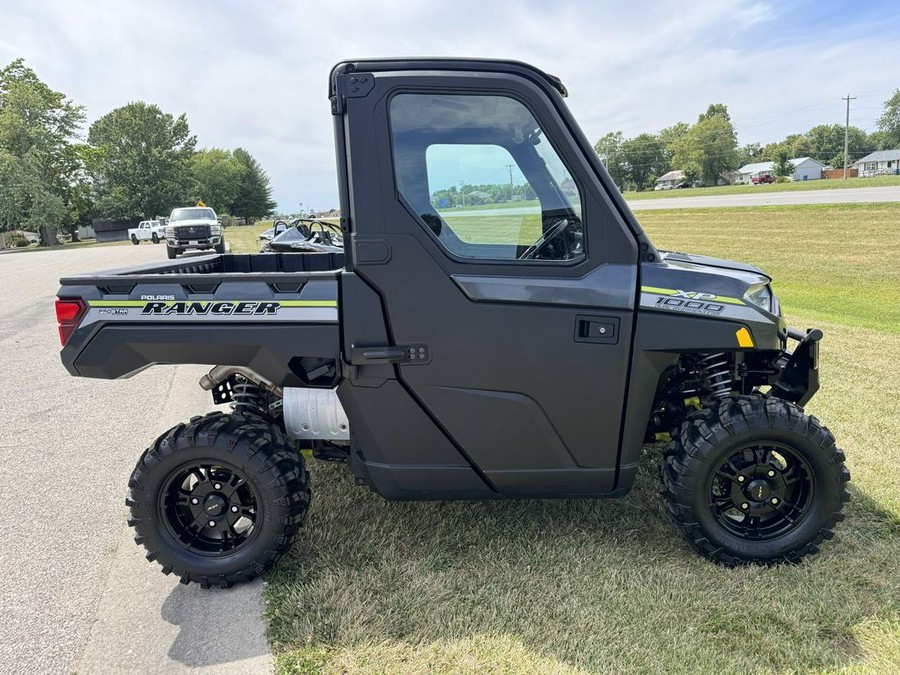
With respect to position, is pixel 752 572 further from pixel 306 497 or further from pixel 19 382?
pixel 19 382

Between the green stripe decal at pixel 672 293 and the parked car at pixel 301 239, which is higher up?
the green stripe decal at pixel 672 293

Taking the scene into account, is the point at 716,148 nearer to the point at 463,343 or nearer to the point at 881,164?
the point at 881,164

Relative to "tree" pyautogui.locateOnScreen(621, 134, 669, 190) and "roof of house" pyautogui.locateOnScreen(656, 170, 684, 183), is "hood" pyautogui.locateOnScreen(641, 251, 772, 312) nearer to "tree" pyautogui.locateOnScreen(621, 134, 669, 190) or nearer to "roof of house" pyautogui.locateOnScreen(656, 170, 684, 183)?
"tree" pyautogui.locateOnScreen(621, 134, 669, 190)

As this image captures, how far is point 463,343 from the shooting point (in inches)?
104

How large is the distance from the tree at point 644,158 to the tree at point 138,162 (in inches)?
2341

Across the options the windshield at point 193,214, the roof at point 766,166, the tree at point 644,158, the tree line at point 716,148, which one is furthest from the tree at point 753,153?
the windshield at point 193,214

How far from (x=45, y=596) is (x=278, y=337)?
5.53ft

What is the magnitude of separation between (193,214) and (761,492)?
2761 centimetres

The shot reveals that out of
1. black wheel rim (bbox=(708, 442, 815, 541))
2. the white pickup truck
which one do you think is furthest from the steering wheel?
the white pickup truck

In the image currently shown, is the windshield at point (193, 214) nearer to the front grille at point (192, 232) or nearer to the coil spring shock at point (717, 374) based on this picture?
the front grille at point (192, 232)

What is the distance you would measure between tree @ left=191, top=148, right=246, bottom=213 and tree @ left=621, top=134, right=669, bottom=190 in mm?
55173

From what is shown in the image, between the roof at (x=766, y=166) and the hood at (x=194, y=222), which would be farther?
the roof at (x=766, y=166)

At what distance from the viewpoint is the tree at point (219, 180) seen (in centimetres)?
7894

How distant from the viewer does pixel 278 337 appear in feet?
8.93
